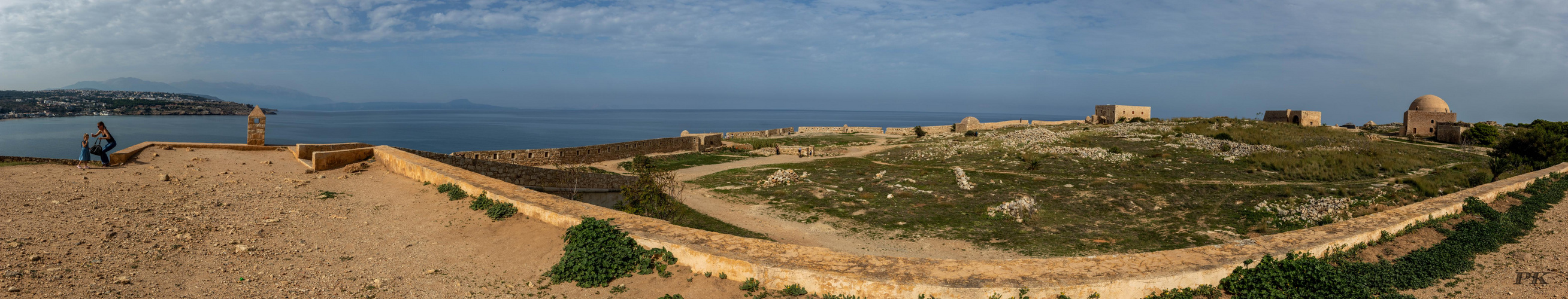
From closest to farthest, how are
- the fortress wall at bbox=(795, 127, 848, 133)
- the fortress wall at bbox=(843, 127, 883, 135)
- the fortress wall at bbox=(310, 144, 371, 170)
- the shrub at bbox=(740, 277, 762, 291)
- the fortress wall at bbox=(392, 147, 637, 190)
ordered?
the shrub at bbox=(740, 277, 762, 291) → the fortress wall at bbox=(310, 144, 371, 170) → the fortress wall at bbox=(392, 147, 637, 190) → the fortress wall at bbox=(843, 127, 883, 135) → the fortress wall at bbox=(795, 127, 848, 133)

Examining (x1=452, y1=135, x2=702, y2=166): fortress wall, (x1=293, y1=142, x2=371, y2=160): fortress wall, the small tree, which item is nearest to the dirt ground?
(x1=293, y1=142, x2=371, y2=160): fortress wall

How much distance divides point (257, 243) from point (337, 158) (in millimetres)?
5945

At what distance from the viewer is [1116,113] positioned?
43125 millimetres

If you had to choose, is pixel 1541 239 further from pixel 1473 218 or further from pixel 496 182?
pixel 496 182

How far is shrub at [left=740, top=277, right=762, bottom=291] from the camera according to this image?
16.7 ft

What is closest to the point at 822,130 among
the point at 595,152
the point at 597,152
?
the point at 597,152

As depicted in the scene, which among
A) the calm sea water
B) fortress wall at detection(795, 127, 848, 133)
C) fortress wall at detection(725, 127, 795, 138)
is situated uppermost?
fortress wall at detection(795, 127, 848, 133)

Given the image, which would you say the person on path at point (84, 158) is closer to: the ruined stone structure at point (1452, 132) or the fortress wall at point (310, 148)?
the fortress wall at point (310, 148)

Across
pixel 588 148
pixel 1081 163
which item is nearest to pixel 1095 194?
pixel 1081 163

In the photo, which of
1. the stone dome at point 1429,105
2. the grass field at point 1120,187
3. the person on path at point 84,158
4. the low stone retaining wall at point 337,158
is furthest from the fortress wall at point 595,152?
the stone dome at point 1429,105

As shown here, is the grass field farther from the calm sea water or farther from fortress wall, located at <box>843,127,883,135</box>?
the calm sea water

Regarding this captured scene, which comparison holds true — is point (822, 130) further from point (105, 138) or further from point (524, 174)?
point (105, 138)

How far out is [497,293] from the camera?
17.6ft

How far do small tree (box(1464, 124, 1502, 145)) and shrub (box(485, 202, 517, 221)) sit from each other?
132 feet
